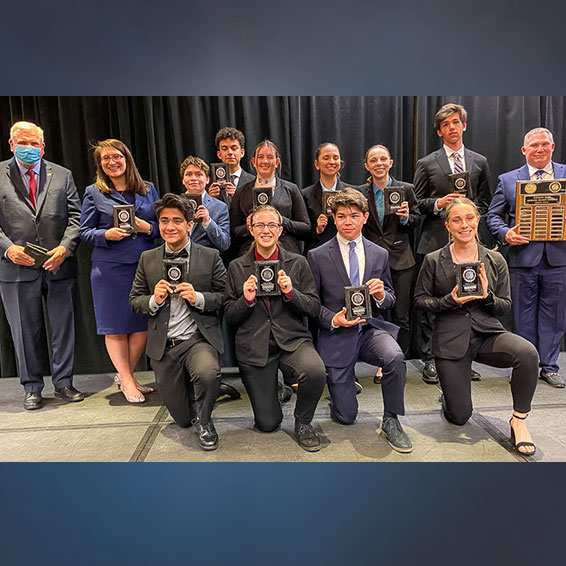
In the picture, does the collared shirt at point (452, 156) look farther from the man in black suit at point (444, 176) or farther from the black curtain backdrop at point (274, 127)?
the black curtain backdrop at point (274, 127)

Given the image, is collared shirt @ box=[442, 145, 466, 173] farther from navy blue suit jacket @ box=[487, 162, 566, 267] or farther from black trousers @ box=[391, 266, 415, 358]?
black trousers @ box=[391, 266, 415, 358]

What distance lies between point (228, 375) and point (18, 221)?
6.15ft

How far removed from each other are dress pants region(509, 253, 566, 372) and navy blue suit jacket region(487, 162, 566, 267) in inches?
2.4

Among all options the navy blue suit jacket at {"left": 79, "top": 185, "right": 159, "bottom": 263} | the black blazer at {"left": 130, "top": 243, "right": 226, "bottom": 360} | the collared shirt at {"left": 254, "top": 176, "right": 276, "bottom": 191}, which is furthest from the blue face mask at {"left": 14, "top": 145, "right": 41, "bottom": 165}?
the collared shirt at {"left": 254, "top": 176, "right": 276, "bottom": 191}

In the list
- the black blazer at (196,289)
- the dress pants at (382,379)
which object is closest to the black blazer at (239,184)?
the black blazer at (196,289)

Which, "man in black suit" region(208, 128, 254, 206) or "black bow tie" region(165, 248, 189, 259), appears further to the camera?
"man in black suit" region(208, 128, 254, 206)

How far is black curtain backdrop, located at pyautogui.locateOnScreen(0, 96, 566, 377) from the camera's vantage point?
4.14m

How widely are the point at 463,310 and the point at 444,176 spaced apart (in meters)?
1.19

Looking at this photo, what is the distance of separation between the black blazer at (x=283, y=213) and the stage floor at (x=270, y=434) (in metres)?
1.11

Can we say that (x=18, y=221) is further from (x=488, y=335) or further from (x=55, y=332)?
(x=488, y=335)

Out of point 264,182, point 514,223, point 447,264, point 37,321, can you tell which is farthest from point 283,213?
point 37,321

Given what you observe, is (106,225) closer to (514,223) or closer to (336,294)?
(336,294)

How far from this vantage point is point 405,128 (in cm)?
431
